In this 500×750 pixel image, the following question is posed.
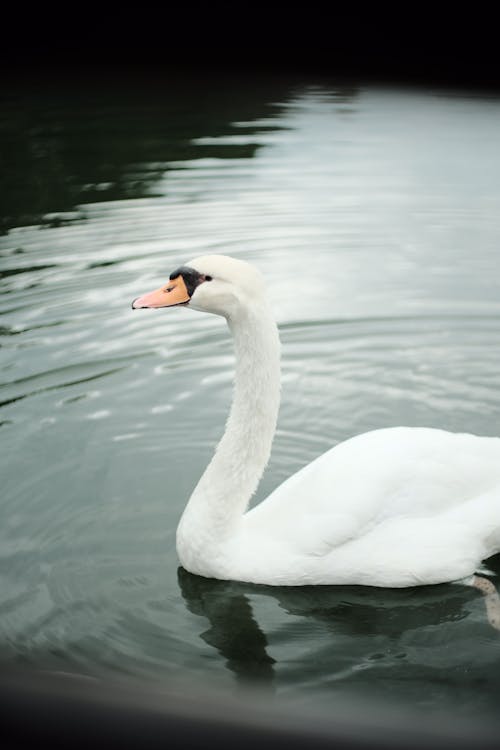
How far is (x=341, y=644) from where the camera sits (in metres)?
3.05

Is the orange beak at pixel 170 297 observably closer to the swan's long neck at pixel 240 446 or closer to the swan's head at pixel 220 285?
the swan's head at pixel 220 285

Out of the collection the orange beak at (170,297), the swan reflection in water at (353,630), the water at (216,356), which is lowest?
the swan reflection in water at (353,630)

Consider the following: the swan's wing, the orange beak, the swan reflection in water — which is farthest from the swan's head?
the swan reflection in water

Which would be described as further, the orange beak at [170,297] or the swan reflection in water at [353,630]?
the orange beak at [170,297]

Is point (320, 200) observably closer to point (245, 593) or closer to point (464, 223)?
point (464, 223)

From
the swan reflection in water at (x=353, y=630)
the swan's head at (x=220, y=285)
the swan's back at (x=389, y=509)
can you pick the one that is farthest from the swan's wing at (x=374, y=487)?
the swan's head at (x=220, y=285)

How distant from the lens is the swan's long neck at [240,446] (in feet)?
10.7

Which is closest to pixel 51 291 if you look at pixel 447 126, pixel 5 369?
pixel 5 369

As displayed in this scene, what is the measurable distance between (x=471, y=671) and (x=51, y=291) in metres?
3.64

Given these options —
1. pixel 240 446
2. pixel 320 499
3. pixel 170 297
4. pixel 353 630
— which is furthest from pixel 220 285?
pixel 353 630

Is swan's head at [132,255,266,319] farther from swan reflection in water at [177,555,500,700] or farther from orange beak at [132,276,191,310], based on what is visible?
swan reflection in water at [177,555,500,700]

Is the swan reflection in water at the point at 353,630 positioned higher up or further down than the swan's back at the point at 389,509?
further down

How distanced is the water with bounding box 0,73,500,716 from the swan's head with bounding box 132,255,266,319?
857 mm

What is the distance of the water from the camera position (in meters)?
3.07
